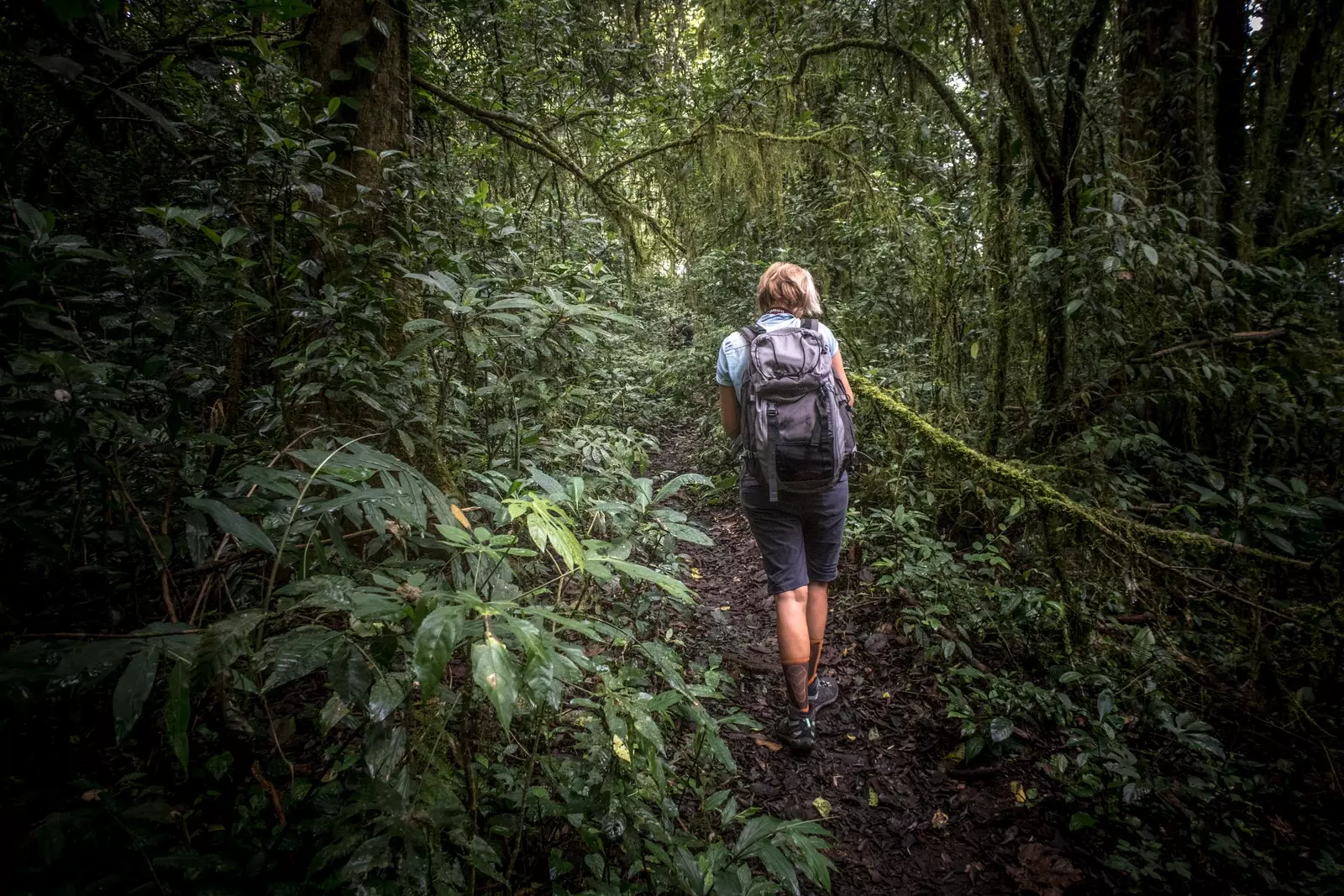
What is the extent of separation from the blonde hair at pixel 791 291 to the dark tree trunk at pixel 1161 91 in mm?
3529

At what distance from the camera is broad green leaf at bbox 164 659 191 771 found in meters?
1.13

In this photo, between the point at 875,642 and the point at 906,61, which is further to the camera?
the point at 906,61

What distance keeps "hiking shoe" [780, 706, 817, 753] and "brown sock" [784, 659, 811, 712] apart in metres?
0.04

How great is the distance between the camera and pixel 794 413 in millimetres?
3186

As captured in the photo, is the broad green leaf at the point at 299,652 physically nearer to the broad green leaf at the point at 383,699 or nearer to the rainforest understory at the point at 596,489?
the rainforest understory at the point at 596,489

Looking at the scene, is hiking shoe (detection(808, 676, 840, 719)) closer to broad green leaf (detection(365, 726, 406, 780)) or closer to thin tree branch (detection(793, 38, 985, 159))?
broad green leaf (detection(365, 726, 406, 780))

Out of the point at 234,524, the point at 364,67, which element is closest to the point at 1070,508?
the point at 234,524

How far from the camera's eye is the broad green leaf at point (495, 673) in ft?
3.89

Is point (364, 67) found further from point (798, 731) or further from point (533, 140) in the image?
point (798, 731)

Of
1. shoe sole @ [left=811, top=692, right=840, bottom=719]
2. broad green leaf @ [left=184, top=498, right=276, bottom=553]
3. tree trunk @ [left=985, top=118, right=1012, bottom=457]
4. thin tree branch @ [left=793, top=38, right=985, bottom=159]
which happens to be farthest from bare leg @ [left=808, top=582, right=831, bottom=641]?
thin tree branch @ [left=793, top=38, right=985, bottom=159]

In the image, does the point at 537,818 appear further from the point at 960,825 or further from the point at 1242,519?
the point at 1242,519

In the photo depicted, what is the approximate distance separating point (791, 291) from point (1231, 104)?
19.6 ft

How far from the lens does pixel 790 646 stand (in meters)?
3.32

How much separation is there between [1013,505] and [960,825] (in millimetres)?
1784
